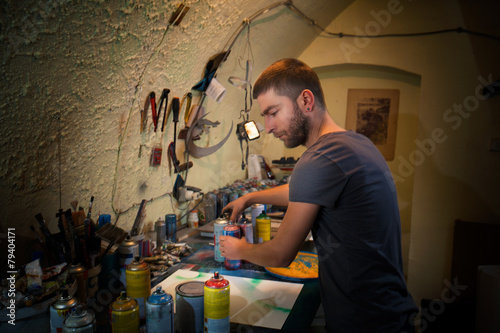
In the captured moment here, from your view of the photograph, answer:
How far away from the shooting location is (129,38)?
1456 mm

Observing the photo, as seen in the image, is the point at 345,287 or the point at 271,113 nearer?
the point at 345,287

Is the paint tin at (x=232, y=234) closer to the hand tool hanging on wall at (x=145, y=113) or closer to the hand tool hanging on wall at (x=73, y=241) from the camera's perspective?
the hand tool hanging on wall at (x=73, y=241)

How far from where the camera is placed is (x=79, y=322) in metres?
0.76

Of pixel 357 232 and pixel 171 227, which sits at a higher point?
pixel 357 232

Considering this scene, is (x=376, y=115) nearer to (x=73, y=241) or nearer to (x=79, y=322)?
(x=73, y=241)

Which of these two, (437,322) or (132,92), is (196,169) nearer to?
(132,92)

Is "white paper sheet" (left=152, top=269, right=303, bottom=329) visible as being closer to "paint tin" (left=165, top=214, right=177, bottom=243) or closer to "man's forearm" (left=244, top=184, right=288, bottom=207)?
"paint tin" (left=165, top=214, right=177, bottom=243)

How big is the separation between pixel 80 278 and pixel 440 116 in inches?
145

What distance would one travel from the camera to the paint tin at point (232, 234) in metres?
1.48

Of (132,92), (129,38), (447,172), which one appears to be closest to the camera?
(129,38)

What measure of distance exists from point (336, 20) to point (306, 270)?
10.6ft

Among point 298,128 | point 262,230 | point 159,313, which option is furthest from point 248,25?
point 159,313

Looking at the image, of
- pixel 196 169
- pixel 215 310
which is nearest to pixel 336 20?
pixel 196 169

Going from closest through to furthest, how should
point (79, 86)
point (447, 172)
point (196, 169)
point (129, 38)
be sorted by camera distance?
1. point (79, 86)
2. point (129, 38)
3. point (196, 169)
4. point (447, 172)
